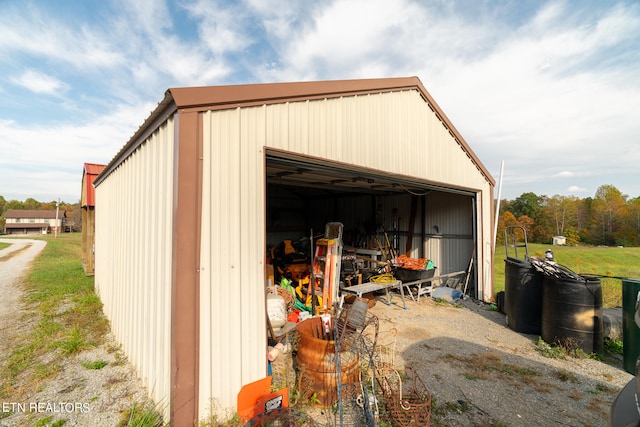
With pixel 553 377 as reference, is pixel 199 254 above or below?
above

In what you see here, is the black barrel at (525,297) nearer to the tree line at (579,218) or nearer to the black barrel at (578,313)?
the black barrel at (578,313)

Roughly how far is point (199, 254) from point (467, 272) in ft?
25.7

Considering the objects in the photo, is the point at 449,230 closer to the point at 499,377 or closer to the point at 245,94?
the point at 499,377

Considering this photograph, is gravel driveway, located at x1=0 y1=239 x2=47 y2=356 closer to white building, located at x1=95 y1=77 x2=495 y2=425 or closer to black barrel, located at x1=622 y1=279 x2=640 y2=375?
white building, located at x1=95 y1=77 x2=495 y2=425

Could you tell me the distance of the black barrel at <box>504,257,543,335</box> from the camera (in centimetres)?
520

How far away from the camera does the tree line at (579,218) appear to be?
34469 millimetres

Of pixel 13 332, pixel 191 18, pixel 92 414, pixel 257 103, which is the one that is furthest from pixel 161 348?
pixel 191 18

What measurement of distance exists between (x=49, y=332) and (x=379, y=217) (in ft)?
30.4

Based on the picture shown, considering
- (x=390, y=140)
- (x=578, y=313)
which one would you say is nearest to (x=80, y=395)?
(x=390, y=140)

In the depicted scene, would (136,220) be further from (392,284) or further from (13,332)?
(392,284)

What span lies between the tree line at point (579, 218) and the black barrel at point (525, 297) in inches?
1189

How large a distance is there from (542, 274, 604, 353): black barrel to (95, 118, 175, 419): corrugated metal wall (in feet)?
17.9

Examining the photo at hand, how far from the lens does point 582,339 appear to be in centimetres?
443

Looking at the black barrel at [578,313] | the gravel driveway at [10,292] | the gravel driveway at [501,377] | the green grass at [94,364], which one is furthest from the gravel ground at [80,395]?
the black barrel at [578,313]
